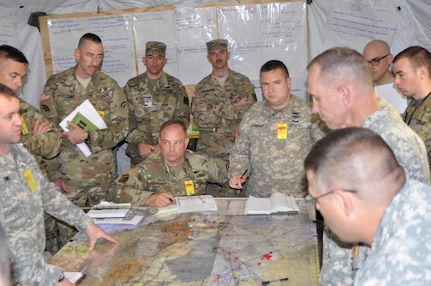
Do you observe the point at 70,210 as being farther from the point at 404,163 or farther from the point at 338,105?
the point at 404,163

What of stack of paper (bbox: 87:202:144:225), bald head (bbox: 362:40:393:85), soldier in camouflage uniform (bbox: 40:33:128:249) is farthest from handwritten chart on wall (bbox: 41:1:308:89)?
stack of paper (bbox: 87:202:144:225)

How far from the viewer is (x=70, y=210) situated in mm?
2951

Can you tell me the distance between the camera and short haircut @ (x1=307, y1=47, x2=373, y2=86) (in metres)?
2.30

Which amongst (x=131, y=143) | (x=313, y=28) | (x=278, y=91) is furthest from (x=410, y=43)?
(x=131, y=143)

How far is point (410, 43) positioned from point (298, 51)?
1.27 m

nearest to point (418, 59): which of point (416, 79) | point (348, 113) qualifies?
point (416, 79)

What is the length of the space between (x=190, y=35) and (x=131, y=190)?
2916 mm

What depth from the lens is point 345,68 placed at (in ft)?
7.60

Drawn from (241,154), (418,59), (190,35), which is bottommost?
(241,154)

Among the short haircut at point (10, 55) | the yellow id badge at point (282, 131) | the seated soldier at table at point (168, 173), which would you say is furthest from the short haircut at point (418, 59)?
the short haircut at point (10, 55)

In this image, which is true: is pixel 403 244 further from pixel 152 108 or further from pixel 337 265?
pixel 152 108

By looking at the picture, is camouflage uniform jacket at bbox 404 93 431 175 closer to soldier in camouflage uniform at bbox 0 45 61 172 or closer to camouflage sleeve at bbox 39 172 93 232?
camouflage sleeve at bbox 39 172 93 232

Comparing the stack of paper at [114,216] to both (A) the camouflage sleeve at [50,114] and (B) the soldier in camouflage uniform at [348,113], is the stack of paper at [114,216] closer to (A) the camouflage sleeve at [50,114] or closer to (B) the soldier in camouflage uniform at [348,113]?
(B) the soldier in camouflage uniform at [348,113]

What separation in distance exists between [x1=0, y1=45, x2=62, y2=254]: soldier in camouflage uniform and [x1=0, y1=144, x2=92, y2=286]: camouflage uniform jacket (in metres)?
1.22
